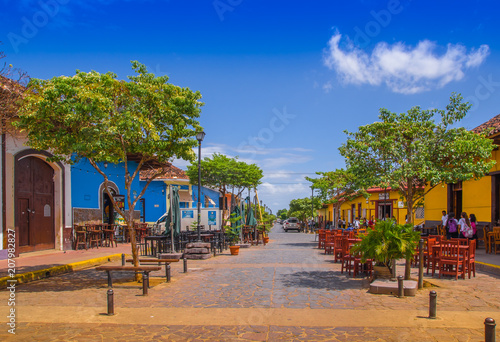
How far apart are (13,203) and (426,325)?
40.9ft

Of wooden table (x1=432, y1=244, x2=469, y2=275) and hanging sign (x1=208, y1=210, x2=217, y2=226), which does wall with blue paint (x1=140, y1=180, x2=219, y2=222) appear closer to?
hanging sign (x1=208, y1=210, x2=217, y2=226)

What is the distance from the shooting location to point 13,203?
43.8 ft

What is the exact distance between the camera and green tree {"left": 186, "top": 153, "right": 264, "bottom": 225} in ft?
83.7

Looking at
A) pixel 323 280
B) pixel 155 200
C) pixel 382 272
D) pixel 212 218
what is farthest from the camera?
pixel 155 200

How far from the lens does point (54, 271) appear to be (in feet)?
36.1

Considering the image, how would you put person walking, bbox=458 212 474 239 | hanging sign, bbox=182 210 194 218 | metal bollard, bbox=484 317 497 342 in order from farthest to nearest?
hanging sign, bbox=182 210 194 218, person walking, bbox=458 212 474 239, metal bollard, bbox=484 317 497 342

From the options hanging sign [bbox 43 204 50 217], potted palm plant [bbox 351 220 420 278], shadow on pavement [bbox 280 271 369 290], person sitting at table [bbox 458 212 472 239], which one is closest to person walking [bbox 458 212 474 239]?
person sitting at table [bbox 458 212 472 239]

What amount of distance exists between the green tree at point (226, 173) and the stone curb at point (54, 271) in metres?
11.6

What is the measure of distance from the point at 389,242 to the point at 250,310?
3.17 meters

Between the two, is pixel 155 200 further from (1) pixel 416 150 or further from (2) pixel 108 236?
(1) pixel 416 150

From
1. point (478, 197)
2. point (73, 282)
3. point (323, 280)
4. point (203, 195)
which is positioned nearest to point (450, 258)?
point (323, 280)

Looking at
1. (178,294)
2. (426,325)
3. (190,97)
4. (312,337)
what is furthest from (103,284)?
(426,325)

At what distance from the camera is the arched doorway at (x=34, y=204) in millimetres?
14016

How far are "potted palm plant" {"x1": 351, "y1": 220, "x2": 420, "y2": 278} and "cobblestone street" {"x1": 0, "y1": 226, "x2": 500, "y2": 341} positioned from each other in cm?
80
